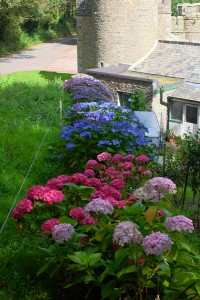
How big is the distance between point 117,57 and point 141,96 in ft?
17.9

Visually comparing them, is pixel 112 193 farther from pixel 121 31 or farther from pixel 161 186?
pixel 121 31

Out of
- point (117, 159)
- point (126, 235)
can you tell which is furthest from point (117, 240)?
point (117, 159)

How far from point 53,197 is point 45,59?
35.8 m

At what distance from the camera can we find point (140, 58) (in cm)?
2659

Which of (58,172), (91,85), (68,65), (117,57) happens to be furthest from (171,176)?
(68,65)

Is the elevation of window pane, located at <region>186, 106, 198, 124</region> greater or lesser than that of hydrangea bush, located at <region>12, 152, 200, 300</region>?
lesser

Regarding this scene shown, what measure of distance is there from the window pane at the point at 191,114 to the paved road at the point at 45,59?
527 inches

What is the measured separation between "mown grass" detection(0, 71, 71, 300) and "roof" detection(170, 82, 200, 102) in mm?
7675

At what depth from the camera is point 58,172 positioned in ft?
24.7

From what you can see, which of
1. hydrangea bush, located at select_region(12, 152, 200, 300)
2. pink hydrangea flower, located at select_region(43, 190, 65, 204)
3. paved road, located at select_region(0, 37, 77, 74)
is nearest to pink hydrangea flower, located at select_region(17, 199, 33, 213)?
hydrangea bush, located at select_region(12, 152, 200, 300)

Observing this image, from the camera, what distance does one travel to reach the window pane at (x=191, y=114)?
22434 mm

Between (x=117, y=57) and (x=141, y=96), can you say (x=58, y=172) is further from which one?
(x=117, y=57)

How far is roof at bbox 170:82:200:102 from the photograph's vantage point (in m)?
21.9

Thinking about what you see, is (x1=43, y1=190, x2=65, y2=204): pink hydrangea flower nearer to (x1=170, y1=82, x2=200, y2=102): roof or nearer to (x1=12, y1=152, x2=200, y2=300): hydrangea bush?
(x1=12, y1=152, x2=200, y2=300): hydrangea bush
